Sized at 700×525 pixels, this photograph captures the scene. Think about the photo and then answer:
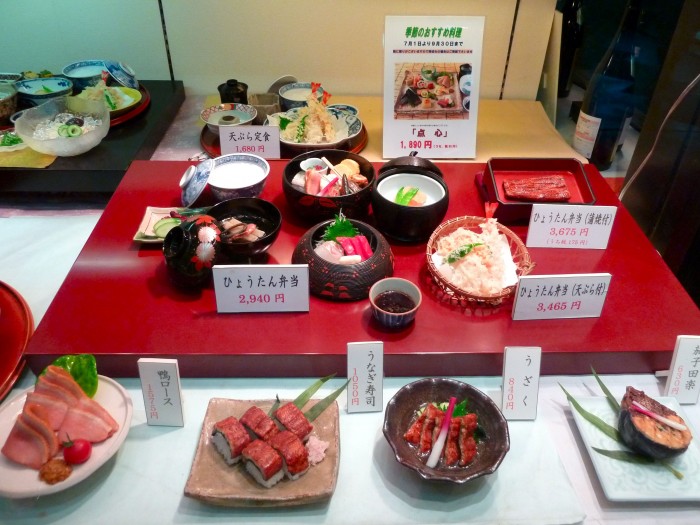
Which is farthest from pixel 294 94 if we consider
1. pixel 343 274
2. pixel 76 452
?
pixel 76 452

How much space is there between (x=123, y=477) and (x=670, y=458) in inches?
46.3

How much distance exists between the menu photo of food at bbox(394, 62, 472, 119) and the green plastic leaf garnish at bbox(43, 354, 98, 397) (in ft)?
4.59

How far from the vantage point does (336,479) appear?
1151 millimetres

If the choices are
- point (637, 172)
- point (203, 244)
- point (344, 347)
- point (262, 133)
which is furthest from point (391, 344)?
point (637, 172)

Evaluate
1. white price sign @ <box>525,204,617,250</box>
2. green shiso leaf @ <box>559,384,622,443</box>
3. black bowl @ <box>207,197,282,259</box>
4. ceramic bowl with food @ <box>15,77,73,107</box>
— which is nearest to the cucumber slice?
black bowl @ <box>207,197,282,259</box>

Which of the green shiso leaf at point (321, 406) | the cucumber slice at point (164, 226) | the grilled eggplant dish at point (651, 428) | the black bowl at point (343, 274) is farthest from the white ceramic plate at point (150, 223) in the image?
the grilled eggplant dish at point (651, 428)

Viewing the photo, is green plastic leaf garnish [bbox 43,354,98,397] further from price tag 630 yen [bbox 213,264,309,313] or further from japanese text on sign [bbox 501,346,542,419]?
japanese text on sign [bbox 501,346,542,419]

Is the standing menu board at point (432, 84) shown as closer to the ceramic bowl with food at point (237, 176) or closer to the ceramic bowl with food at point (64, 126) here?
the ceramic bowl with food at point (237, 176)

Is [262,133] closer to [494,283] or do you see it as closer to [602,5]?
[494,283]

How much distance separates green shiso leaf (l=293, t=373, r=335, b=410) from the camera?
131 centimetres

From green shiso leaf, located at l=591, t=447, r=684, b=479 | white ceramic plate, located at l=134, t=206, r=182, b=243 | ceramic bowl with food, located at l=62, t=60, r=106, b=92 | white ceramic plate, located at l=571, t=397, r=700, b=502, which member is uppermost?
ceramic bowl with food, located at l=62, t=60, r=106, b=92

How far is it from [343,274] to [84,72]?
1827 millimetres

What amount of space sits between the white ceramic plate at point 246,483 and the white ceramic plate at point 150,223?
712 millimetres

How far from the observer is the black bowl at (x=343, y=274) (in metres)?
1.50
